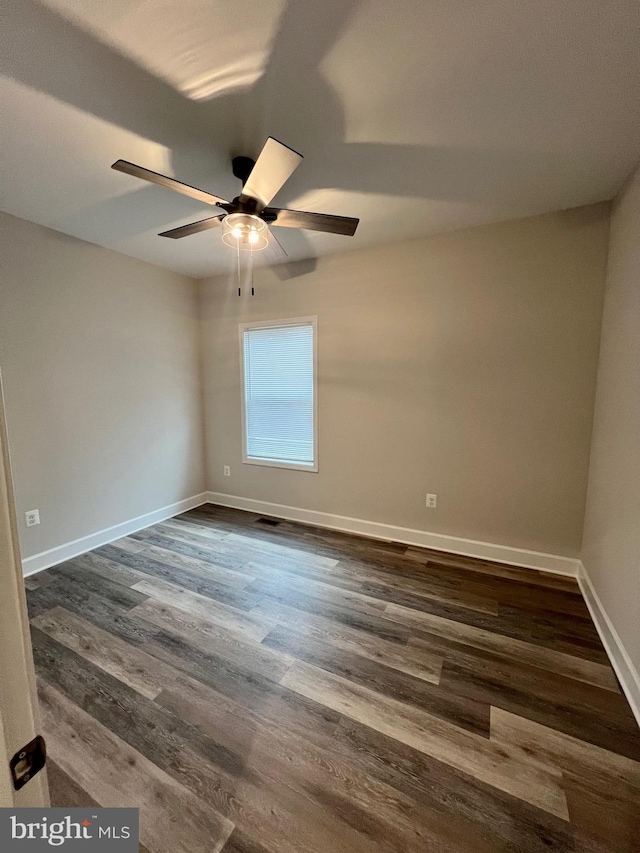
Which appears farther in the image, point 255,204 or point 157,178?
point 255,204

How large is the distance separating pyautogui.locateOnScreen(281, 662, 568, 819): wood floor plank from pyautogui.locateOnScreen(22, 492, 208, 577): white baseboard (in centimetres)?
215

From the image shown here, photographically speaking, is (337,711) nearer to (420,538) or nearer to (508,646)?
(508,646)

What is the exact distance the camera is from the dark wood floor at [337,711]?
1104 mm

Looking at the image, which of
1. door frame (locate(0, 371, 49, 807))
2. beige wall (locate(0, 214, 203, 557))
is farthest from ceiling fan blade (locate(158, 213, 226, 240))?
door frame (locate(0, 371, 49, 807))

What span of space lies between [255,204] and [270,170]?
0.25 metres

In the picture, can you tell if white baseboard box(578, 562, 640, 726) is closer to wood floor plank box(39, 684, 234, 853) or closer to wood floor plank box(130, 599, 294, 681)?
wood floor plank box(130, 599, 294, 681)

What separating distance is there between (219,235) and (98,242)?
3.56 ft

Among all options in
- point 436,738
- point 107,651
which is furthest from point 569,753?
point 107,651

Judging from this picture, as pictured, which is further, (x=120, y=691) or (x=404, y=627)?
(x=404, y=627)

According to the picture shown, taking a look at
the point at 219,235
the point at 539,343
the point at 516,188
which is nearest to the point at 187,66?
the point at 219,235

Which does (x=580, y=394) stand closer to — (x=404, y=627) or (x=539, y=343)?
(x=539, y=343)

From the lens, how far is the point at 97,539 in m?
2.96

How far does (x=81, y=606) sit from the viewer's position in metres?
2.16

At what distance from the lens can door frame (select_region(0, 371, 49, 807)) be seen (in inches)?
17.2
